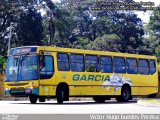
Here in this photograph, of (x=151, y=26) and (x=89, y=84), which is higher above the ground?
(x=151, y=26)

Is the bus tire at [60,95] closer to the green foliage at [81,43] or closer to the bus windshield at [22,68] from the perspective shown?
the bus windshield at [22,68]

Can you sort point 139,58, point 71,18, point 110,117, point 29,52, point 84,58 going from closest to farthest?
point 110,117, point 29,52, point 84,58, point 139,58, point 71,18

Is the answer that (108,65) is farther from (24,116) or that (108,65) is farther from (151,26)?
(151,26)

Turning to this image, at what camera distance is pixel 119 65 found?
26.9m

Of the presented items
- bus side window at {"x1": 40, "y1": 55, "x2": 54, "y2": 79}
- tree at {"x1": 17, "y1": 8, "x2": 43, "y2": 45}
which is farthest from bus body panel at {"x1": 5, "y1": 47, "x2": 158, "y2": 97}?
tree at {"x1": 17, "y1": 8, "x2": 43, "y2": 45}

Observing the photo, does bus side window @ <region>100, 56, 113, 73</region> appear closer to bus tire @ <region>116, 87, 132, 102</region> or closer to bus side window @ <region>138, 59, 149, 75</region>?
bus tire @ <region>116, 87, 132, 102</region>

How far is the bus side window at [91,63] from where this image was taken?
24.8 m

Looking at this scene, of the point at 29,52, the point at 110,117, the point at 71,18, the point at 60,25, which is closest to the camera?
the point at 110,117

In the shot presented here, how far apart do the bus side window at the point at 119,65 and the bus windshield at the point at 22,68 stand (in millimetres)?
6154

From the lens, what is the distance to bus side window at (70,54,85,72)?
78.4 ft

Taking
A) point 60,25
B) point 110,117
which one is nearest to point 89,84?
point 110,117

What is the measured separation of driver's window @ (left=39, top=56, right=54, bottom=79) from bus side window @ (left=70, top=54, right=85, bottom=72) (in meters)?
1.61

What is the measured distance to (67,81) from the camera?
76.4 feet

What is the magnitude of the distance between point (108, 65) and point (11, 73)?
20.1 feet
